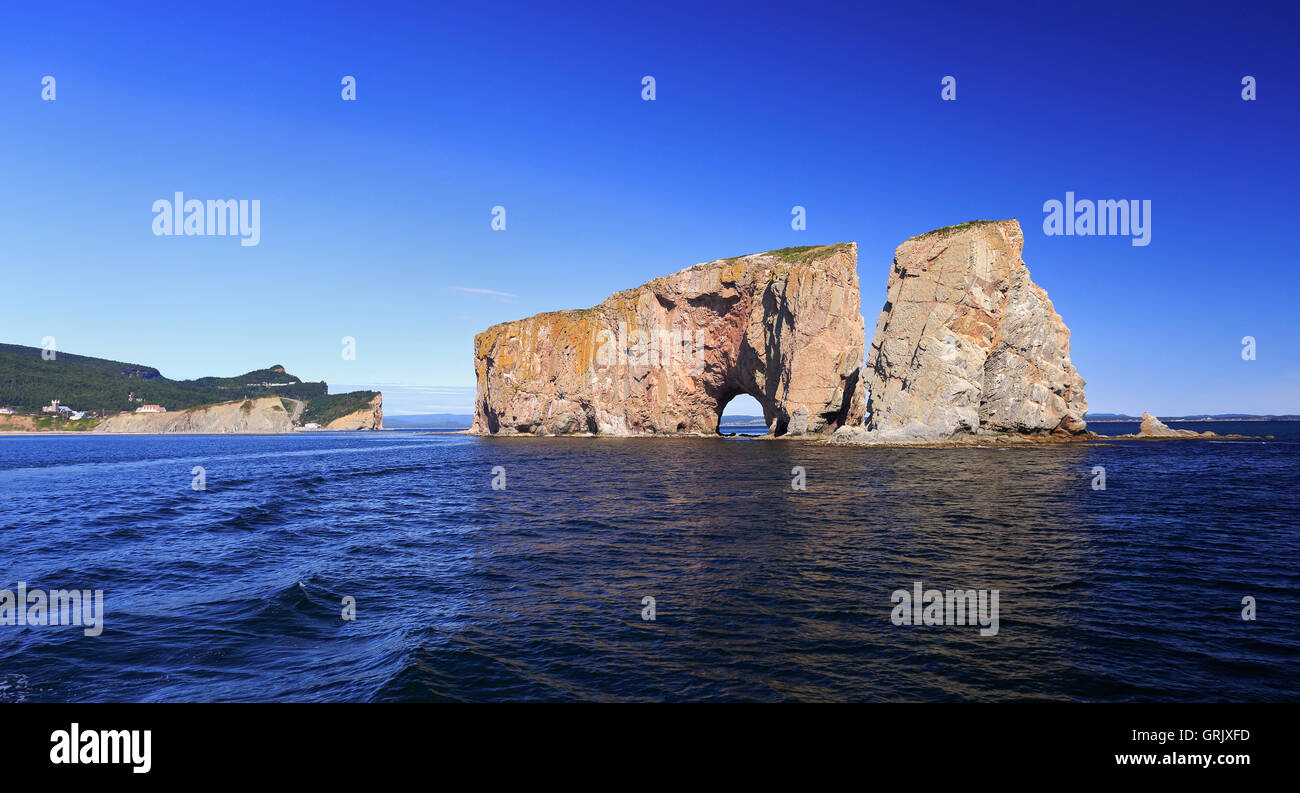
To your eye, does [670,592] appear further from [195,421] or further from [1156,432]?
[195,421]

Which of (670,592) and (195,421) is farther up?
(195,421)

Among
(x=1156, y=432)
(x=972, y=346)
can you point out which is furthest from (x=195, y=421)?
(x=1156, y=432)

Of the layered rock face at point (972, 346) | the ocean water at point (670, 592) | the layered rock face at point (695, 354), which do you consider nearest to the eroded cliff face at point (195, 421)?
the layered rock face at point (695, 354)

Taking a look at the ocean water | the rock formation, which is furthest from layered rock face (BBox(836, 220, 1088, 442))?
the ocean water

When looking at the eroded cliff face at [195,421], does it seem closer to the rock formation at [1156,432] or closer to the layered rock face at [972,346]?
the layered rock face at [972,346]

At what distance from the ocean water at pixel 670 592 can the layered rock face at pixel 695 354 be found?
46.4 metres

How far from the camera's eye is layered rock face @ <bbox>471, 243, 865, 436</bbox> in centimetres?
7744

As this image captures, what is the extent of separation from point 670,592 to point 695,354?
3368 inches

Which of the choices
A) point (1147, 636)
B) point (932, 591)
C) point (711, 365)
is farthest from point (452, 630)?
point (711, 365)

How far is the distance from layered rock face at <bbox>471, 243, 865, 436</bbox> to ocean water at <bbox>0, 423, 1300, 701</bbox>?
4637cm

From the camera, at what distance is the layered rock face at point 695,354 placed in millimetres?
77438

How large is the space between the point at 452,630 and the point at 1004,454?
179 ft

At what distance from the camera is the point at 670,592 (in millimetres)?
14281
